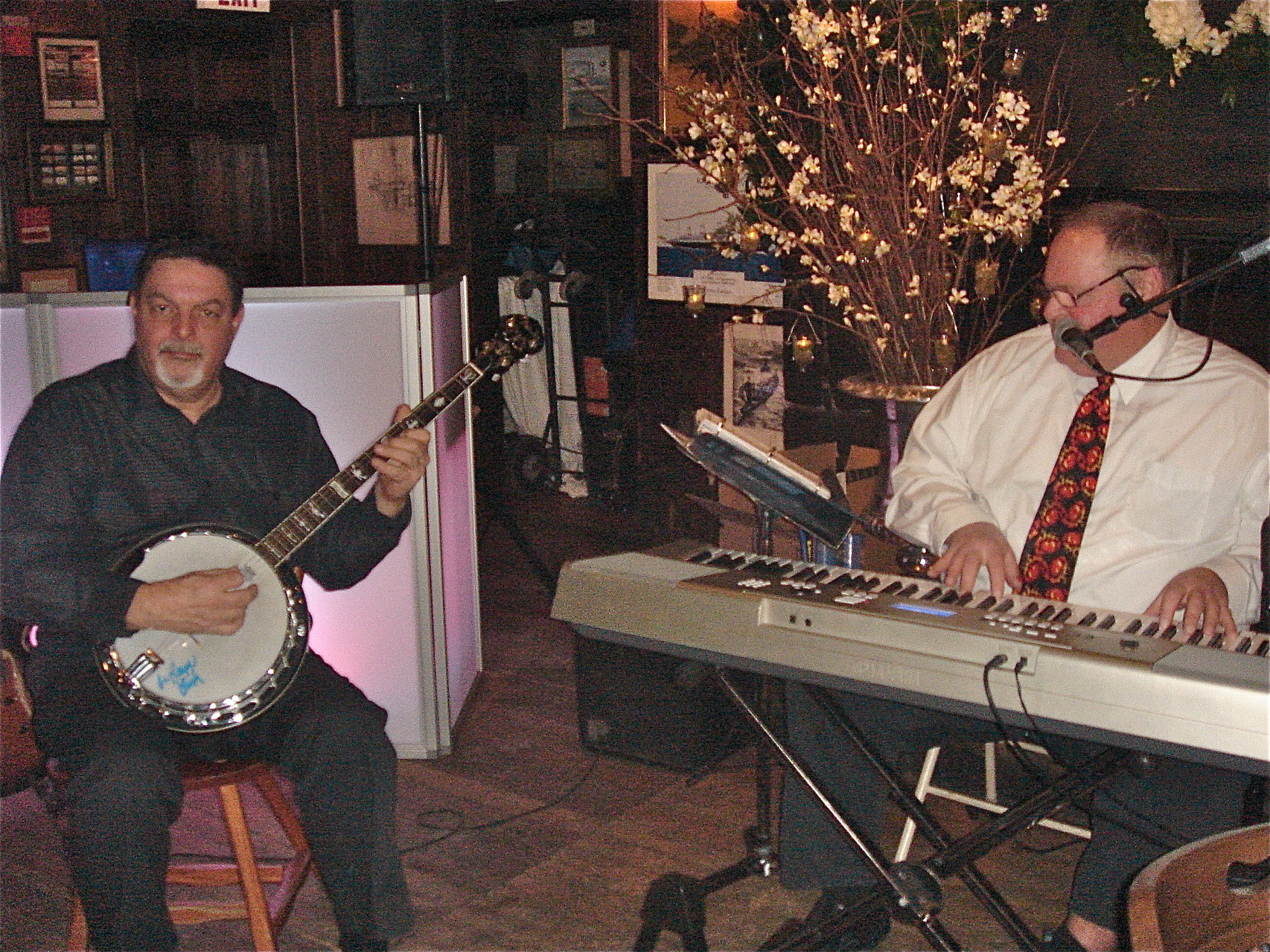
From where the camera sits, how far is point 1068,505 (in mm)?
2416

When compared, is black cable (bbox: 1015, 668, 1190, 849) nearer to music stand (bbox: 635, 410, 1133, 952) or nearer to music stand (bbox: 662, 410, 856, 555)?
music stand (bbox: 635, 410, 1133, 952)

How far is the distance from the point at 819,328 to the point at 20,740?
A: 3151 millimetres

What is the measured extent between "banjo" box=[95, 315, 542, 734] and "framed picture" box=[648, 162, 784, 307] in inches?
112

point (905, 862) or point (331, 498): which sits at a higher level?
point (331, 498)

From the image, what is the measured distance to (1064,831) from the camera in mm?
2688

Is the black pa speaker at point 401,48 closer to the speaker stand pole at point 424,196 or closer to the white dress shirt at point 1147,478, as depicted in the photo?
the speaker stand pole at point 424,196

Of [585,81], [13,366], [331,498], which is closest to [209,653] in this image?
[331,498]

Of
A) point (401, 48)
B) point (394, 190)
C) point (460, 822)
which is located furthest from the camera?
point (394, 190)

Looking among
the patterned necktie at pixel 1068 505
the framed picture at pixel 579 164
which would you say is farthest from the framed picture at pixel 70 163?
the patterned necktie at pixel 1068 505

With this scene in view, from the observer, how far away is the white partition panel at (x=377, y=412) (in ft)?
10.6

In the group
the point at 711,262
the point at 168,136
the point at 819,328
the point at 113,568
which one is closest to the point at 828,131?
the point at 819,328

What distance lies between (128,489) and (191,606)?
1.06 feet

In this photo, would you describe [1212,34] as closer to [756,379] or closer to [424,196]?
[424,196]

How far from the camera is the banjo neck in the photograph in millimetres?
2443
